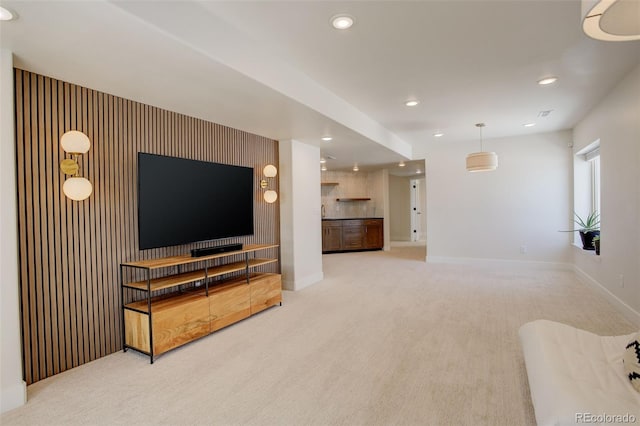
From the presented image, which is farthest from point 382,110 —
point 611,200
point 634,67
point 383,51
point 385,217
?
point 385,217

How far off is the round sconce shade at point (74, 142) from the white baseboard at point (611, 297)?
513 cm

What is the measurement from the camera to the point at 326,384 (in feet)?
7.55

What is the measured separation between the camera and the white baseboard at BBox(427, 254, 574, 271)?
601 centimetres

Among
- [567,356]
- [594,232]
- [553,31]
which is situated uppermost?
[553,31]

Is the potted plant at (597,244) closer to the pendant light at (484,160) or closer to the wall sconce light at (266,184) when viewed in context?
the pendant light at (484,160)

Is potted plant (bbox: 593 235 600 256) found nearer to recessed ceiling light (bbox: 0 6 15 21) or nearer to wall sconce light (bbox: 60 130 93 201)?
wall sconce light (bbox: 60 130 93 201)

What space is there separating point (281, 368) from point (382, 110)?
3.43 metres

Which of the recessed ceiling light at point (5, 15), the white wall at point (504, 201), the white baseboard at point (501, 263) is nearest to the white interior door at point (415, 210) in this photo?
the white wall at point (504, 201)

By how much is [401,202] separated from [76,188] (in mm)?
9750

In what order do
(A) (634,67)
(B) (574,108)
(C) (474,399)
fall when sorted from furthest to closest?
(B) (574,108) < (A) (634,67) < (C) (474,399)

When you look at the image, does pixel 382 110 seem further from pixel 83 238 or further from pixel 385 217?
pixel 385 217

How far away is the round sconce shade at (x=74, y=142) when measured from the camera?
95.7 inches

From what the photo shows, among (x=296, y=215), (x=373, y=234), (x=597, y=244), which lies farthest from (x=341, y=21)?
(x=373, y=234)

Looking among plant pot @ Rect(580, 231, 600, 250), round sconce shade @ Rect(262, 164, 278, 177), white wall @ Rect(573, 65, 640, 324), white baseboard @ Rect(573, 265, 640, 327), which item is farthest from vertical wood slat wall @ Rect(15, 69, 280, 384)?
plant pot @ Rect(580, 231, 600, 250)
